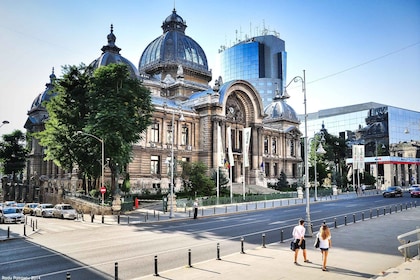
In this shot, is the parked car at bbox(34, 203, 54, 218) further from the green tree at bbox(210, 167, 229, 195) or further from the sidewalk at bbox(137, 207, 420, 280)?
the sidewalk at bbox(137, 207, 420, 280)

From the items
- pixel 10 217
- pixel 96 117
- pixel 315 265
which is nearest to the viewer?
pixel 315 265

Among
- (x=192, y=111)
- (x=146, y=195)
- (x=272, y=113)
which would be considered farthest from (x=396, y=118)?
(x=146, y=195)

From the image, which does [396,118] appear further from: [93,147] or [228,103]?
[93,147]

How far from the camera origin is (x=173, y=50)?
245ft

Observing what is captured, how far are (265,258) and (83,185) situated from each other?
3954 cm

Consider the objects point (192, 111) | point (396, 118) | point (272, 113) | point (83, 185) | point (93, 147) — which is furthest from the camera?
point (396, 118)

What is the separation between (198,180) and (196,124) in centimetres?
1895

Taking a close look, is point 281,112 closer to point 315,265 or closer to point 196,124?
point 196,124

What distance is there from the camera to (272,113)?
90.0m

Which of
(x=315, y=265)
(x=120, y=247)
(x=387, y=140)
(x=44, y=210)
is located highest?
(x=387, y=140)

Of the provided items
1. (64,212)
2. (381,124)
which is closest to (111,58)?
(64,212)

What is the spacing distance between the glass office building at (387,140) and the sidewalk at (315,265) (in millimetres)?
82773

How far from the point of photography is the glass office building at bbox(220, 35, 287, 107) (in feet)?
531

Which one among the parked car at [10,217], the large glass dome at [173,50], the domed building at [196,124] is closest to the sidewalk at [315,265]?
the parked car at [10,217]
